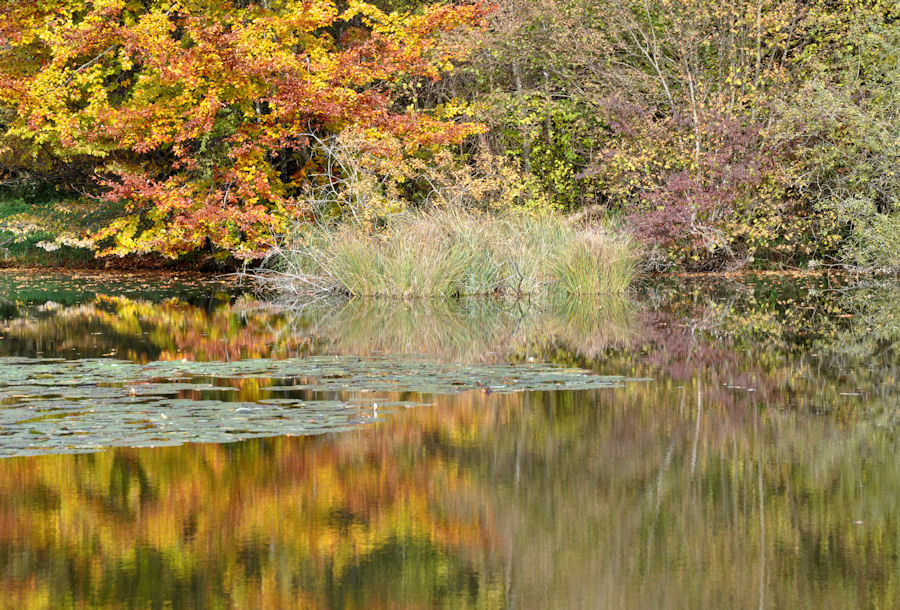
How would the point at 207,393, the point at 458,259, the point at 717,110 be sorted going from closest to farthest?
the point at 207,393
the point at 458,259
the point at 717,110

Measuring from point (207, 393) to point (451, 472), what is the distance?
287cm

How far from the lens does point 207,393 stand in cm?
774

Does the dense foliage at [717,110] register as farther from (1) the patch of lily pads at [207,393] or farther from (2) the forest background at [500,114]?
(1) the patch of lily pads at [207,393]

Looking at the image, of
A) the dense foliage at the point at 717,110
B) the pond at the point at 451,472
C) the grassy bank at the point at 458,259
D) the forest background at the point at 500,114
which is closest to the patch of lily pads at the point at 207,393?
the pond at the point at 451,472

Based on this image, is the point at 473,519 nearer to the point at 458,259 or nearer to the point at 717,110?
the point at 458,259

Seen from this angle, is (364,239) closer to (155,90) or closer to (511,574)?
(155,90)

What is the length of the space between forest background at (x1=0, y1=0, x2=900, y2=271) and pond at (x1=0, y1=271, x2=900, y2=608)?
9.24m

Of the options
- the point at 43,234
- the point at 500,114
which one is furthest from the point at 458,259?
the point at 43,234

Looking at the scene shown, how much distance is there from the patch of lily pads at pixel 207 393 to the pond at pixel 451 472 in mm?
31

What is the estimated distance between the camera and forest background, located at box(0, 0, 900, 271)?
64.5ft

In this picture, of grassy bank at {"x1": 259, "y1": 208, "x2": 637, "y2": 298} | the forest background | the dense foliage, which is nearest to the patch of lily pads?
grassy bank at {"x1": 259, "y1": 208, "x2": 637, "y2": 298}

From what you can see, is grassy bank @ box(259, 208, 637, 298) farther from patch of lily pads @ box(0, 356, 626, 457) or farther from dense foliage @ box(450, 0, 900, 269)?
patch of lily pads @ box(0, 356, 626, 457)

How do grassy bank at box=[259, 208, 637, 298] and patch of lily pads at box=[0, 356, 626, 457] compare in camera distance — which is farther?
grassy bank at box=[259, 208, 637, 298]

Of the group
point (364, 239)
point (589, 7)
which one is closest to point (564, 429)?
point (364, 239)
